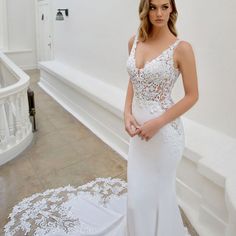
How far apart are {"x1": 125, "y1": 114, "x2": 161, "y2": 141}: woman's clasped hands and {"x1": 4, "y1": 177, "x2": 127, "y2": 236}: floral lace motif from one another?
1078mm

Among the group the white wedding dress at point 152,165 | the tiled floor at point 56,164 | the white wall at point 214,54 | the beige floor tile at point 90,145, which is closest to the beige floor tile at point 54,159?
the tiled floor at point 56,164

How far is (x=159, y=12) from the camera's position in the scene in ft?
4.49

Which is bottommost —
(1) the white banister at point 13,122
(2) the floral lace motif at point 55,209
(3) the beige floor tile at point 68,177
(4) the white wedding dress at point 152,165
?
(3) the beige floor tile at point 68,177

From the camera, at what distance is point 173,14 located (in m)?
1.47

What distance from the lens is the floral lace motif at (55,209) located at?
227 cm

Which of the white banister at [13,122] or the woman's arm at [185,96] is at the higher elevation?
the woman's arm at [185,96]

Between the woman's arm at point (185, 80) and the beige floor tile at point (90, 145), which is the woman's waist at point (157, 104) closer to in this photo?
the woman's arm at point (185, 80)

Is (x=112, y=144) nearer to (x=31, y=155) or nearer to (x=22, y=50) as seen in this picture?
(x=31, y=155)

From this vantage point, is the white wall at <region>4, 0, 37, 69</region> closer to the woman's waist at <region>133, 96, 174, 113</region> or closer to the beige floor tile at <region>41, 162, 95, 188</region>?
the beige floor tile at <region>41, 162, 95, 188</region>

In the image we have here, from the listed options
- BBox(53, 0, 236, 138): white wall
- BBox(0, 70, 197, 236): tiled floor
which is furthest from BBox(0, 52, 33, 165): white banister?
BBox(53, 0, 236, 138): white wall

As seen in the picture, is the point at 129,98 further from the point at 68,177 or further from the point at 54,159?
the point at 54,159

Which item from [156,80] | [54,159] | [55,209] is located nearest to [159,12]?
[156,80]

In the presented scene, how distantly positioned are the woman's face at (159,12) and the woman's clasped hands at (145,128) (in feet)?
1.65

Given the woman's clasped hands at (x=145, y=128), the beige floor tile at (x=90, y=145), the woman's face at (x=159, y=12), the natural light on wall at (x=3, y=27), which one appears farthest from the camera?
the natural light on wall at (x=3, y=27)
